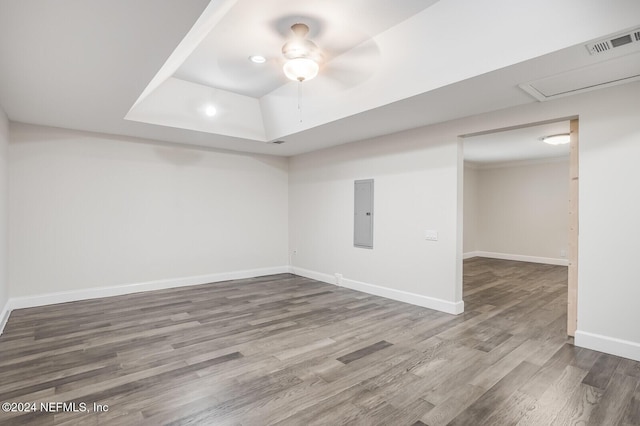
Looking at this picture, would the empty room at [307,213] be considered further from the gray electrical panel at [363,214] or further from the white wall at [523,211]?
the white wall at [523,211]

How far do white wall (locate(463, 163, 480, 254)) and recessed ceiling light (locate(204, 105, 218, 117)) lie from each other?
680 cm

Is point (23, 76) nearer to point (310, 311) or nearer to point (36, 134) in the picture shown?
point (36, 134)

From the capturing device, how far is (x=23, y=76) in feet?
9.59

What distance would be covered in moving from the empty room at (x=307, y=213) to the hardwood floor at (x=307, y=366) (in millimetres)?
25

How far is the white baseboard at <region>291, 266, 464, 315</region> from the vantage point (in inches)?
169

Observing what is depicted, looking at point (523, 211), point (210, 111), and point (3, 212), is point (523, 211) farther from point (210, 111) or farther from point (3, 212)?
point (3, 212)

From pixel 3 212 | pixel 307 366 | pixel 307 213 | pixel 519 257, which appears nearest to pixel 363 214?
pixel 307 213

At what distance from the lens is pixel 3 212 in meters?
4.02

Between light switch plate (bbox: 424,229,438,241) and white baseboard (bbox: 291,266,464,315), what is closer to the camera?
white baseboard (bbox: 291,266,464,315)

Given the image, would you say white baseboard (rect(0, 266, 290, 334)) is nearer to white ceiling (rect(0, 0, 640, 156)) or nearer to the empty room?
the empty room

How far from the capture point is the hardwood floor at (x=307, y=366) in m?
2.17

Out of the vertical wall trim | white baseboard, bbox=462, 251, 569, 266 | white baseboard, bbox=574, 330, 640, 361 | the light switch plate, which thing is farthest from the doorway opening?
white baseboard, bbox=574, 330, 640, 361

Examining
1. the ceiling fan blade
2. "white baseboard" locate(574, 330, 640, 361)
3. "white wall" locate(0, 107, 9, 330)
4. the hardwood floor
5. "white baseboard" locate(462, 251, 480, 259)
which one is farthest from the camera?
"white baseboard" locate(462, 251, 480, 259)

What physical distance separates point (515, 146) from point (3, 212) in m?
8.23
